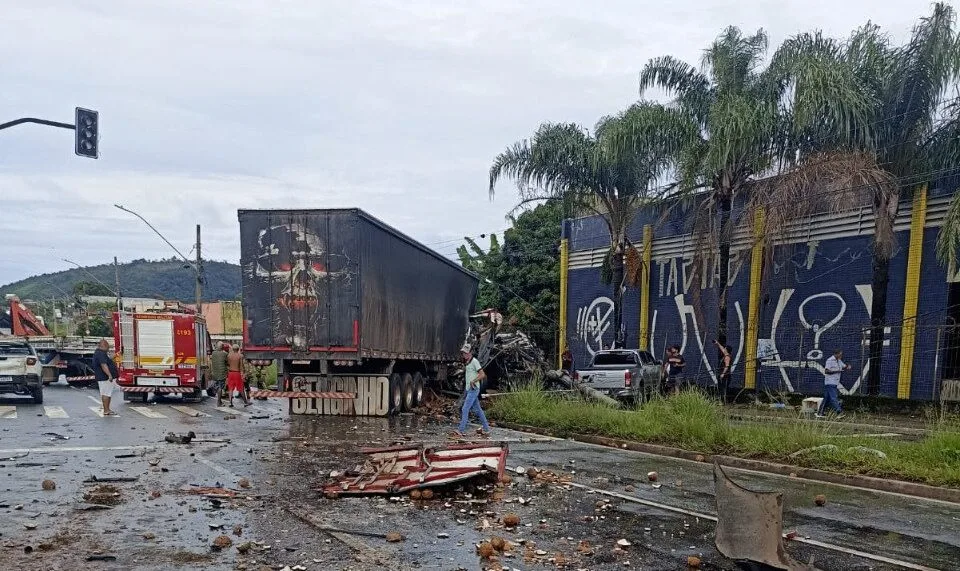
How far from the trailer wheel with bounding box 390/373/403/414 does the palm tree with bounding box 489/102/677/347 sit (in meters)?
8.64

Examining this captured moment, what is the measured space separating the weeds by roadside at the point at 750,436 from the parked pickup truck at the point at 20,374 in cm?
1338

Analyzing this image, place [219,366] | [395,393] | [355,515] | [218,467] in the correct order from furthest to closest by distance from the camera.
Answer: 1. [219,366]
2. [395,393]
3. [218,467]
4. [355,515]

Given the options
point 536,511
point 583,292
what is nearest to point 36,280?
point 583,292

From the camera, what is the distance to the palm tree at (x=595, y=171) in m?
21.6

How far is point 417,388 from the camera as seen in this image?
19.7 m

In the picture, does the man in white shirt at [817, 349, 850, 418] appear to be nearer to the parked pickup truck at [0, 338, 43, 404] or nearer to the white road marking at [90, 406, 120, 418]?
the white road marking at [90, 406, 120, 418]

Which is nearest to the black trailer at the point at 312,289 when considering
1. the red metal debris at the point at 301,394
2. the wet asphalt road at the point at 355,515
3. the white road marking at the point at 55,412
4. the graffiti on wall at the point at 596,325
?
the red metal debris at the point at 301,394

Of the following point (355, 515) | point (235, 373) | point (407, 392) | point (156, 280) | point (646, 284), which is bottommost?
point (156, 280)

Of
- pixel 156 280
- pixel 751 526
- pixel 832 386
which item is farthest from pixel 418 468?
pixel 156 280

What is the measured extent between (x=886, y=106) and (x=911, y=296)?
4.81 metres

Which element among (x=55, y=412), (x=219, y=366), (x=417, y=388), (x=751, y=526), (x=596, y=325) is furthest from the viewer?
(x=596, y=325)

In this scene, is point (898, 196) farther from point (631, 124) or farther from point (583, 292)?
point (583, 292)

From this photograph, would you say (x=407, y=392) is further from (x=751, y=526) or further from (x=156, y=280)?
(x=156, y=280)

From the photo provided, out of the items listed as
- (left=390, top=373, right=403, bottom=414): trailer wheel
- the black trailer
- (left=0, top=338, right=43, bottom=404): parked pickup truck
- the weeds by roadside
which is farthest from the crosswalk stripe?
the weeds by roadside
